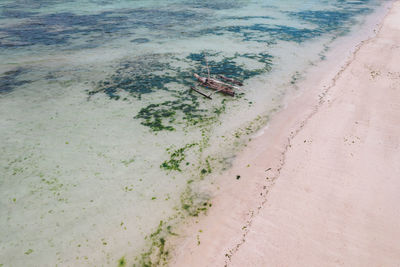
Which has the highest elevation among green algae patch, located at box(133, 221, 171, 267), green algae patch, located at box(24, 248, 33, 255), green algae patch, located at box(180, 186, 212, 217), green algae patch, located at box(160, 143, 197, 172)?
green algae patch, located at box(160, 143, 197, 172)

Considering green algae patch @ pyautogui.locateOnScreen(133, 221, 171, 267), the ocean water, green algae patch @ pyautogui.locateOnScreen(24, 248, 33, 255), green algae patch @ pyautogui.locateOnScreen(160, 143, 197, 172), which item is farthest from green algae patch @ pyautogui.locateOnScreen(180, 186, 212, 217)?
green algae patch @ pyautogui.locateOnScreen(24, 248, 33, 255)

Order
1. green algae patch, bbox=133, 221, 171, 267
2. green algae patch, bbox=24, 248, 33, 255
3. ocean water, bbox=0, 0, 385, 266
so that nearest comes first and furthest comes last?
green algae patch, bbox=133, 221, 171, 267 < green algae patch, bbox=24, 248, 33, 255 < ocean water, bbox=0, 0, 385, 266

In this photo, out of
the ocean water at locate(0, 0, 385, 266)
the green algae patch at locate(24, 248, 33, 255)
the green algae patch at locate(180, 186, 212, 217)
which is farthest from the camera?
the green algae patch at locate(180, 186, 212, 217)

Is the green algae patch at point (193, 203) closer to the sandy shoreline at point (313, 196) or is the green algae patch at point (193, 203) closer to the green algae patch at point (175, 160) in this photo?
the sandy shoreline at point (313, 196)

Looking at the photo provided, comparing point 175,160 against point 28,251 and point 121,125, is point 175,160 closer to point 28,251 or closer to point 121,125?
point 121,125

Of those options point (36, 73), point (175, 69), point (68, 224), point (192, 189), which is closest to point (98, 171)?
point (68, 224)

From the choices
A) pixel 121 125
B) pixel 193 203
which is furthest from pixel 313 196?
pixel 121 125

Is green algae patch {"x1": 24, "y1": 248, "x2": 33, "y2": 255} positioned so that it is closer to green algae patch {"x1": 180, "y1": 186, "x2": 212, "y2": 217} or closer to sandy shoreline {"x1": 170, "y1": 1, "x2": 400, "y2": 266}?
sandy shoreline {"x1": 170, "y1": 1, "x2": 400, "y2": 266}
